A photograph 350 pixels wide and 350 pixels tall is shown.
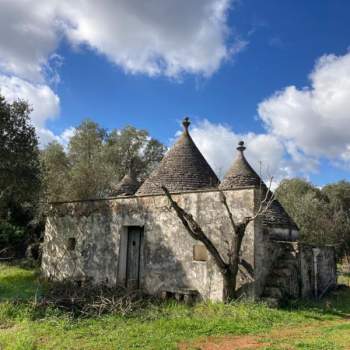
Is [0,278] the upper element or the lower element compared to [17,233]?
lower

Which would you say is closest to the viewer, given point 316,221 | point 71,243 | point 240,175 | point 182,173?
point 182,173

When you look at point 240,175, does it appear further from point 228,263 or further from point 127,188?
point 127,188

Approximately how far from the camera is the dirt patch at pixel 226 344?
6836 millimetres

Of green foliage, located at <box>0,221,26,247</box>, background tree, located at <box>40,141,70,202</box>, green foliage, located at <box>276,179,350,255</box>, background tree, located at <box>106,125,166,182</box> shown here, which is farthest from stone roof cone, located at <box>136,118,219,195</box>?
background tree, located at <box>106,125,166,182</box>

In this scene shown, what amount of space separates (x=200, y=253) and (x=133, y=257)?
2.96 m

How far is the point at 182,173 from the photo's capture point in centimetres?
1423

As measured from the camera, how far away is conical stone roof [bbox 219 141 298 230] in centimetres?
1354

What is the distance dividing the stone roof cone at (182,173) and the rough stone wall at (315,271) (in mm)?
4285

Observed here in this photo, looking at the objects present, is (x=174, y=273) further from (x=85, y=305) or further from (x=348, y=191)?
(x=348, y=191)

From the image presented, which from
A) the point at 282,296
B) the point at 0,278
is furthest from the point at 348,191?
the point at 0,278

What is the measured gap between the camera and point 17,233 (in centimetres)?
2008

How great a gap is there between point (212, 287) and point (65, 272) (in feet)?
21.9

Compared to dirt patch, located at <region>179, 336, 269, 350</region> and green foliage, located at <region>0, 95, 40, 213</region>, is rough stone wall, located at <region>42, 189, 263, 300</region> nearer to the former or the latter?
green foliage, located at <region>0, 95, 40, 213</region>

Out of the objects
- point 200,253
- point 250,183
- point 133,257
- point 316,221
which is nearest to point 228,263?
point 200,253
